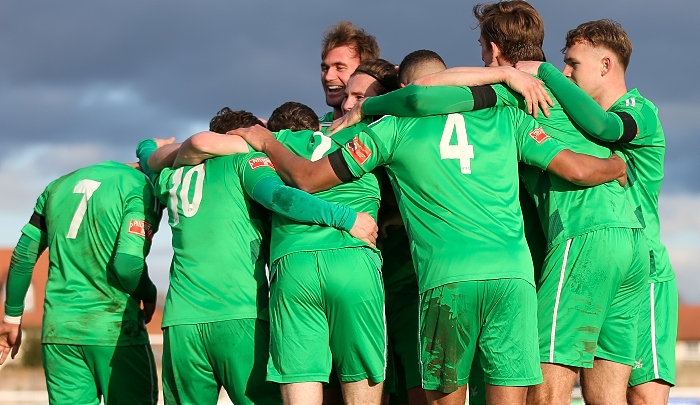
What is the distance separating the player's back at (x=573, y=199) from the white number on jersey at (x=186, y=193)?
225 cm

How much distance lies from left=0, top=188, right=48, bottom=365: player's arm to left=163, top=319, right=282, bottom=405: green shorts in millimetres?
2503

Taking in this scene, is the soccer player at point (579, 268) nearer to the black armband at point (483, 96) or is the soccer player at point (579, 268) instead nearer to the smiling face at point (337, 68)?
the black armband at point (483, 96)

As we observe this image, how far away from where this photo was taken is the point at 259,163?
7012mm

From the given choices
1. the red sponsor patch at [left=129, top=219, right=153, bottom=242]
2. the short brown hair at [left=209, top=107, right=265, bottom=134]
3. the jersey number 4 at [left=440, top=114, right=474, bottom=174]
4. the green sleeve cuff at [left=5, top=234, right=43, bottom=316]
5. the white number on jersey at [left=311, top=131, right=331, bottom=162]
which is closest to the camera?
the jersey number 4 at [left=440, top=114, right=474, bottom=174]

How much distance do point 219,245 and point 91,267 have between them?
197cm

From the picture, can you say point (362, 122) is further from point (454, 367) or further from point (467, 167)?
point (454, 367)

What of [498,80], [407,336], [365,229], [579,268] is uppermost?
[498,80]

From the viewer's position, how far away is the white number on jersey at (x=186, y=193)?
7.17m

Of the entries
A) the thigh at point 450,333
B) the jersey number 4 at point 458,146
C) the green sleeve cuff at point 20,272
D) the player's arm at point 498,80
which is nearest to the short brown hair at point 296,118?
the player's arm at point 498,80

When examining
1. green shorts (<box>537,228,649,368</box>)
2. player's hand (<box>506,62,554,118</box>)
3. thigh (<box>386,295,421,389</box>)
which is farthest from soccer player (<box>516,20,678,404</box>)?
thigh (<box>386,295,421,389</box>)

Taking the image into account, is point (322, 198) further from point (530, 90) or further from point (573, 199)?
point (573, 199)

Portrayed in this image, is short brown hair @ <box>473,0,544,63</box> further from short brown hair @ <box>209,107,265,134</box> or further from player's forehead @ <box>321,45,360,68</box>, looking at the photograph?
player's forehead @ <box>321,45,360,68</box>

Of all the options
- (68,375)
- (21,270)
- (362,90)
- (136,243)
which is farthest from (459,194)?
(21,270)

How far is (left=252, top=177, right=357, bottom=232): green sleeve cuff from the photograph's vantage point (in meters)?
6.55
